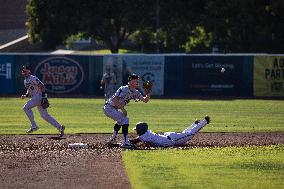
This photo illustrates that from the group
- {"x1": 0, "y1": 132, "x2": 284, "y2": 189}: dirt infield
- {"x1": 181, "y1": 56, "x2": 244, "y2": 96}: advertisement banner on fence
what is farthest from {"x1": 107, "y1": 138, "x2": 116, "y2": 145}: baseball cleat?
{"x1": 181, "y1": 56, "x2": 244, "y2": 96}: advertisement banner on fence

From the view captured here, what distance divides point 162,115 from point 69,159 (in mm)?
11854

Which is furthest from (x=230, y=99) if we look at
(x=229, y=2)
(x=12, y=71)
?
(x=229, y=2)

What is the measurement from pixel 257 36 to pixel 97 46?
2257 centimetres

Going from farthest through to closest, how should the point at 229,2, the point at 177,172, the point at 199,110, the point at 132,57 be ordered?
the point at 229,2 → the point at 132,57 → the point at 199,110 → the point at 177,172

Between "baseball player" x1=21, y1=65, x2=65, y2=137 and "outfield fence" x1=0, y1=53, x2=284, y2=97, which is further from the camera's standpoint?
"outfield fence" x1=0, y1=53, x2=284, y2=97

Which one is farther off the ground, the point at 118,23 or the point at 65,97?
the point at 118,23

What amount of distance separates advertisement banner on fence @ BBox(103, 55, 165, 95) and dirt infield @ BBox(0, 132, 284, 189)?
17619mm

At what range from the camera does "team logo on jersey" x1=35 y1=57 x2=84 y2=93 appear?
38.6 meters

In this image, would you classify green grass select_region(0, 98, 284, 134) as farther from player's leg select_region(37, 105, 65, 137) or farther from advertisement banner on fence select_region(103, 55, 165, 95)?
advertisement banner on fence select_region(103, 55, 165, 95)

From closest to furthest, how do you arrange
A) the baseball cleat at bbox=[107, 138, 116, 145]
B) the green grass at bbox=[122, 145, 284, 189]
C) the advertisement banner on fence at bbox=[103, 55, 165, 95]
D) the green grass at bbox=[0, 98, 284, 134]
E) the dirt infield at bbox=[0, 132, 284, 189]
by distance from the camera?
the green grass at bbox=[122, 145, 284, 189] < the dirt infield at bbox=[0, 132, 284, 189] < the baseball cleat at bbox=[107, 138, 116, 145] < the green grass at bbox=[0, 98, 284, 134] < the advertisement banner on fence at bbox=[103, 55, 165, 95]

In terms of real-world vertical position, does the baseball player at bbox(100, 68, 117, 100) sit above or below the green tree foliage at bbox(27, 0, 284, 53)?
below

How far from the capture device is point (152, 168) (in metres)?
14.0

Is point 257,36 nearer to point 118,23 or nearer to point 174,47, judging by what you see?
point 174,47

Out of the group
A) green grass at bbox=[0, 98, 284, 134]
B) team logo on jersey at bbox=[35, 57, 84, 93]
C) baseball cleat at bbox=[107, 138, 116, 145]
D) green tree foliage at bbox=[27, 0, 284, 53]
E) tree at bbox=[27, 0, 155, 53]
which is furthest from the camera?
tree at bbox=[27, 0, 155, 53]
